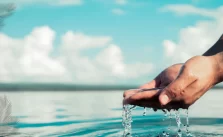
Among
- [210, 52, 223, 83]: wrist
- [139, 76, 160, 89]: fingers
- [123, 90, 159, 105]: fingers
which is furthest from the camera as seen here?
[139, 76, 160, 89]: fingers

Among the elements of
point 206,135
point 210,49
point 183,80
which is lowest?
point 206,135

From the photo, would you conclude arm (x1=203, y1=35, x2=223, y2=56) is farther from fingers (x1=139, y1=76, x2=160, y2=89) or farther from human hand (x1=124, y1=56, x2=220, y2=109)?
fingers (x1=139, y1=76, x2=160, y2=89)

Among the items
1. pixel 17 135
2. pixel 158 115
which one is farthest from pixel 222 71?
pixel 158 115

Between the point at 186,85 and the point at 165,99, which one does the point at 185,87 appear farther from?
the point at 165,99

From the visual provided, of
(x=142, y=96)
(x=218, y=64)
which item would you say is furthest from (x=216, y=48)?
(x=142, y=96)

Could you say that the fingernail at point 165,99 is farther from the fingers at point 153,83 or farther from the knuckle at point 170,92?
the fingers at point 153,83

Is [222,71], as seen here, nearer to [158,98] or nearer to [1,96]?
[158,98]

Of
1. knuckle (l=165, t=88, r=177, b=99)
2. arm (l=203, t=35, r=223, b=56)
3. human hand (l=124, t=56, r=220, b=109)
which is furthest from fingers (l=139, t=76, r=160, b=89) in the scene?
knuckle (l=165, t=88, r=177, b=99)

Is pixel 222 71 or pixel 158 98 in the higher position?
pixel 222 71

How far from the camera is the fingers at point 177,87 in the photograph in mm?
3754

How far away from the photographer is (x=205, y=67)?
3992 millimetres

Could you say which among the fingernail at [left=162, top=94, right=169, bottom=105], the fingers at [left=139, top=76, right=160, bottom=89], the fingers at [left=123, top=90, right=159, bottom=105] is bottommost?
the fingernail at [left=162, top=94, right=169, bottom=105]

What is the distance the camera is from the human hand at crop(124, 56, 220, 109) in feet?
12.4

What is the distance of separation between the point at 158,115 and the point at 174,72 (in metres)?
6.16
